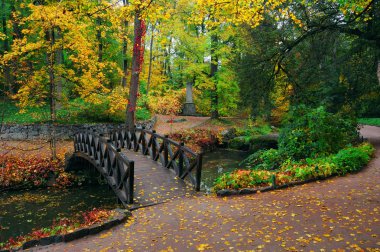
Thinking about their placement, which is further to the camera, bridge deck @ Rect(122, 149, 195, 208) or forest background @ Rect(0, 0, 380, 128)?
forest background @ Rect(0, 0, 380, 128)

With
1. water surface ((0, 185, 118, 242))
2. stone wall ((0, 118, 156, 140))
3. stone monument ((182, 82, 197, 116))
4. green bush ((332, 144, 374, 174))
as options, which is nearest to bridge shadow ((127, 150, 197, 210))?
water surface ((0, 185, 118, 242))

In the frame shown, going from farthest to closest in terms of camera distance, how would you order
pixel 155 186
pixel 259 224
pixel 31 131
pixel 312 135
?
pixel 31 131
pixel 312 135
pixel 155 186
pixel 259 224

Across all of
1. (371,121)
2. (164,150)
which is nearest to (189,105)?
(164,150)

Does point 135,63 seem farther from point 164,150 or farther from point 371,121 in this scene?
point 371,121

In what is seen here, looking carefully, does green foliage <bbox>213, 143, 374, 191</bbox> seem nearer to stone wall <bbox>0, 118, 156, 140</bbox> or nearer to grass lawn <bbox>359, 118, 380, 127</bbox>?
stone wall <bbox>0, 118, 156, 140</bbox>

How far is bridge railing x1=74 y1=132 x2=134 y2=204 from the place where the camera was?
28.5 feet

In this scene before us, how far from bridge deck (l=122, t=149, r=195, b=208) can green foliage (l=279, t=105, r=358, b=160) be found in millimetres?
5403

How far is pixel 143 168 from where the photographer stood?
37.5ft

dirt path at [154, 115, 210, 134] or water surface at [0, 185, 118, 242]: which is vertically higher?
dirt path at [154, 115, 210, 134]

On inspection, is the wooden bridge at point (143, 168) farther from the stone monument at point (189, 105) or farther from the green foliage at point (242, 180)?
the stone monument at point (189, 105)

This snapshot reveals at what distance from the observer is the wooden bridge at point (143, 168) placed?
29.3 feet

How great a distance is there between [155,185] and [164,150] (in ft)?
6.98

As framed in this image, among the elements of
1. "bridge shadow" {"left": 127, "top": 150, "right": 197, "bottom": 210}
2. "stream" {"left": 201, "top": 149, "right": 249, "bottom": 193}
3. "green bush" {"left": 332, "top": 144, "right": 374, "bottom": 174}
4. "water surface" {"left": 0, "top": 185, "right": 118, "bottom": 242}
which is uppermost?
"green bush" {"left": 332, "top": 144, "right": 374, "bottom": 174}

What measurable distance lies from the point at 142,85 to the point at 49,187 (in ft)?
74.8
